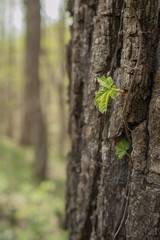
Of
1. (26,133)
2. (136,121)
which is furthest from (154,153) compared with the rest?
(26,133)

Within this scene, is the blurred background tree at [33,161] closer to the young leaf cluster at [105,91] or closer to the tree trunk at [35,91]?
the tree trunk at [35,91]

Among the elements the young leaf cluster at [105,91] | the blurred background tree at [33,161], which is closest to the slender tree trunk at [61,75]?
the blurred background tree at [33,161]

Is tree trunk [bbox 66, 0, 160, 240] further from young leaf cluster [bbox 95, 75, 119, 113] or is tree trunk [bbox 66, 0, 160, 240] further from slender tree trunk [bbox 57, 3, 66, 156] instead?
slender tree trunk [bbox 57, 3, 66, 156]

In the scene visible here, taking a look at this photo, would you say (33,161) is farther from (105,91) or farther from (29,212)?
(105,91)

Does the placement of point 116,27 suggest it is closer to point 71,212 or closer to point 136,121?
point 136,121

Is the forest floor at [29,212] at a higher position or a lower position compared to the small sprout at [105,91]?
lower

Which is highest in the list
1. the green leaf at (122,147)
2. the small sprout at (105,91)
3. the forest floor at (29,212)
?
the small sprout at (105,91)
